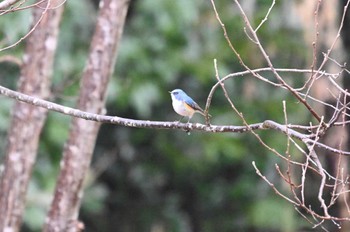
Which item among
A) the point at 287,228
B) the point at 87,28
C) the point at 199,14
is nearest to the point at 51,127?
the point at 87,28

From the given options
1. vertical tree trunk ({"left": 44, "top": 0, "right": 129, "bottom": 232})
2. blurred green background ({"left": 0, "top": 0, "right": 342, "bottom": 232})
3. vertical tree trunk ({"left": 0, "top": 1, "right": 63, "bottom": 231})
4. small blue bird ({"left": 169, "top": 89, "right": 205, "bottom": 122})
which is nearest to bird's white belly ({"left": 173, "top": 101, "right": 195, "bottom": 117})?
small blue bird ({"left": 169, "top": 89, "right": 205, "bottom": 122})

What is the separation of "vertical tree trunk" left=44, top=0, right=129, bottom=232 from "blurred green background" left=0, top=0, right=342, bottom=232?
2.75m

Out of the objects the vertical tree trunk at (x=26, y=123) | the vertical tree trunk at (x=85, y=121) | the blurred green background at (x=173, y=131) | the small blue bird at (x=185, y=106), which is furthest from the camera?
the blurred green background at (x=173, y=131)

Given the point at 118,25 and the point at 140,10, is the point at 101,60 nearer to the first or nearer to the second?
the point at 118,25

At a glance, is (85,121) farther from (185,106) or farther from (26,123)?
(185,106)

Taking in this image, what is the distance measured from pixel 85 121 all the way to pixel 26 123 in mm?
473

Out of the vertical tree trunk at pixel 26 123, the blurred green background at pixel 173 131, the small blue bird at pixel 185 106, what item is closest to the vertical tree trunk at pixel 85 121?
the vertical tree trunk at pixel 26 123

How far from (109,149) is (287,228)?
2.63m

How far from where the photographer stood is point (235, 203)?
13.7 meters

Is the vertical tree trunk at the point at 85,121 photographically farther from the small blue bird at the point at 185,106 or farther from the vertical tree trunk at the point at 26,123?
the small blue bird at the point at 185,106

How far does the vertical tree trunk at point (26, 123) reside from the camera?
291 inches

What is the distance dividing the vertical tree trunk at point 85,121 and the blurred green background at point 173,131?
9.01 feet

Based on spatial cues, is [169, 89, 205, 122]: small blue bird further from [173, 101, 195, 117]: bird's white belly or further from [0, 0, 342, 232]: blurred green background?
[0, 0, 342, 232]: blurred green background

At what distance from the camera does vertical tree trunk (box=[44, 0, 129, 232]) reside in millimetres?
7133
